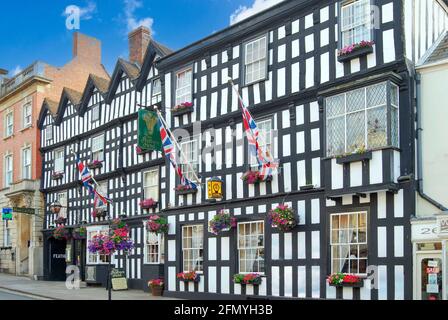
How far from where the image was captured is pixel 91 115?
27344 mm

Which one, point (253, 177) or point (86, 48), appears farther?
point (86, 48)

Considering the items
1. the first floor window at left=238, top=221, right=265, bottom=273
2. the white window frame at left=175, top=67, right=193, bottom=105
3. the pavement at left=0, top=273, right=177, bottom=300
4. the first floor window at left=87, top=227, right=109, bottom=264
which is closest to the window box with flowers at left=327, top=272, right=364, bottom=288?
the first floor window at left=238, top=221, right=265, bottom=273

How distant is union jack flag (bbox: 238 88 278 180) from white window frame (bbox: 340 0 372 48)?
323 cm

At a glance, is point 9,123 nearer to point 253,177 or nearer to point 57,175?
point 57,175

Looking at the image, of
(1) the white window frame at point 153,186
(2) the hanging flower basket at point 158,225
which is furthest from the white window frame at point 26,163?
(2) the hanging flower basket at point 158,225

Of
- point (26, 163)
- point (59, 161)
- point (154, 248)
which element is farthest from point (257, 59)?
point (26, 163)

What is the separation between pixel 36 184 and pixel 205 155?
15.0 meters

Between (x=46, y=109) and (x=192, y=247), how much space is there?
1535 cm

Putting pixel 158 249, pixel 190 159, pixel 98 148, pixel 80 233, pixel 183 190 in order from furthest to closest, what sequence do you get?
pixel 98 148 → pixel 80 233 → pixel 158 249 → pixel 190 159 → pixel 183 190

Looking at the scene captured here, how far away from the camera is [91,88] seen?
27.3 m

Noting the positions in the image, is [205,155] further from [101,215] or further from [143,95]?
[101,215]

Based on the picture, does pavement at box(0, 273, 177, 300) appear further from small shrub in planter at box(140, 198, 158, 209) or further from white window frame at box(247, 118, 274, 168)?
white window frame at box(247, 118, 274, 168)

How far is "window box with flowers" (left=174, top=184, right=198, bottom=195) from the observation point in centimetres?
1922

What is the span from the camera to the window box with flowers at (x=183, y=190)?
1922 centimetres
